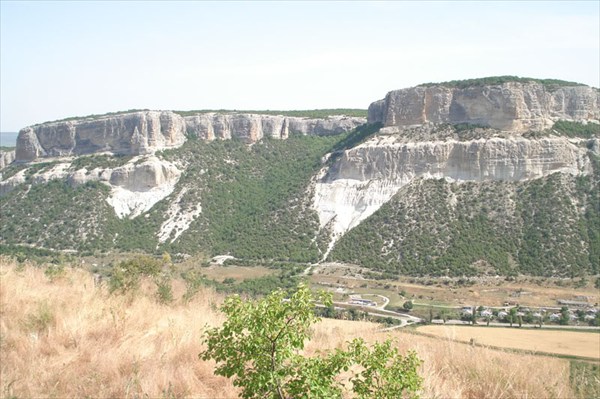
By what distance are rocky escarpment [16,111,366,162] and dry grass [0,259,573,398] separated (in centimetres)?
5822

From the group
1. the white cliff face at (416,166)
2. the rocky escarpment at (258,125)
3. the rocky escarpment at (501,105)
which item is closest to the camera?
the white cliff face at (416,166)

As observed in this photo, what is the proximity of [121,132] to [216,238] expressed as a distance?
79.4 ft

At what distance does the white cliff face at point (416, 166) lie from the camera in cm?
4509

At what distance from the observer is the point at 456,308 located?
103 feet

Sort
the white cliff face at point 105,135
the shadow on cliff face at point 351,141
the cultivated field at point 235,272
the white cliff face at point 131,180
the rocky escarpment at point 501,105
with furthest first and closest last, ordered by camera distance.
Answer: the white cliff face at point 105,135, the shadow on cliff face at point 351,141, the white cliff face at point 131,180, the rocky escarpment at point 501,105, the cultivated field at point 235,272

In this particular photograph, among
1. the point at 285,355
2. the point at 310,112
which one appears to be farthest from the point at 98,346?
the point at 310,112

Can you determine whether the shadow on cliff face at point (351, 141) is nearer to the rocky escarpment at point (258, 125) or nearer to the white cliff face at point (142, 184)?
the rocky escarpment at point (258, 125)

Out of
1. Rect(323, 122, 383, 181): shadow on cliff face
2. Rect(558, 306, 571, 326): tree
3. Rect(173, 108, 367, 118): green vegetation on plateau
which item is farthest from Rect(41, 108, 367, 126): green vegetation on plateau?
Rect(558, 306, 571, 326): tree

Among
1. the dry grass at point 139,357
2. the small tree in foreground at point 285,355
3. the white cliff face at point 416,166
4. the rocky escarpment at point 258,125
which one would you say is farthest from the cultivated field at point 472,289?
the rocky escarpment at point 258,125

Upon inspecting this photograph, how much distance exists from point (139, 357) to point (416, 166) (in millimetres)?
45558

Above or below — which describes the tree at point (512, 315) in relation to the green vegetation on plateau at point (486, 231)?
below

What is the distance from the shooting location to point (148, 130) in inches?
2480

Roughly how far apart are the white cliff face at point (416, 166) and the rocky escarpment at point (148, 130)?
56.0 feet

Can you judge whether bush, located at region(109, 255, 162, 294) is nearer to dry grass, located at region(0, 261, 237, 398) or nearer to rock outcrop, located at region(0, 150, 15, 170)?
dry grass, located at region(0, 261, 237, 398)
